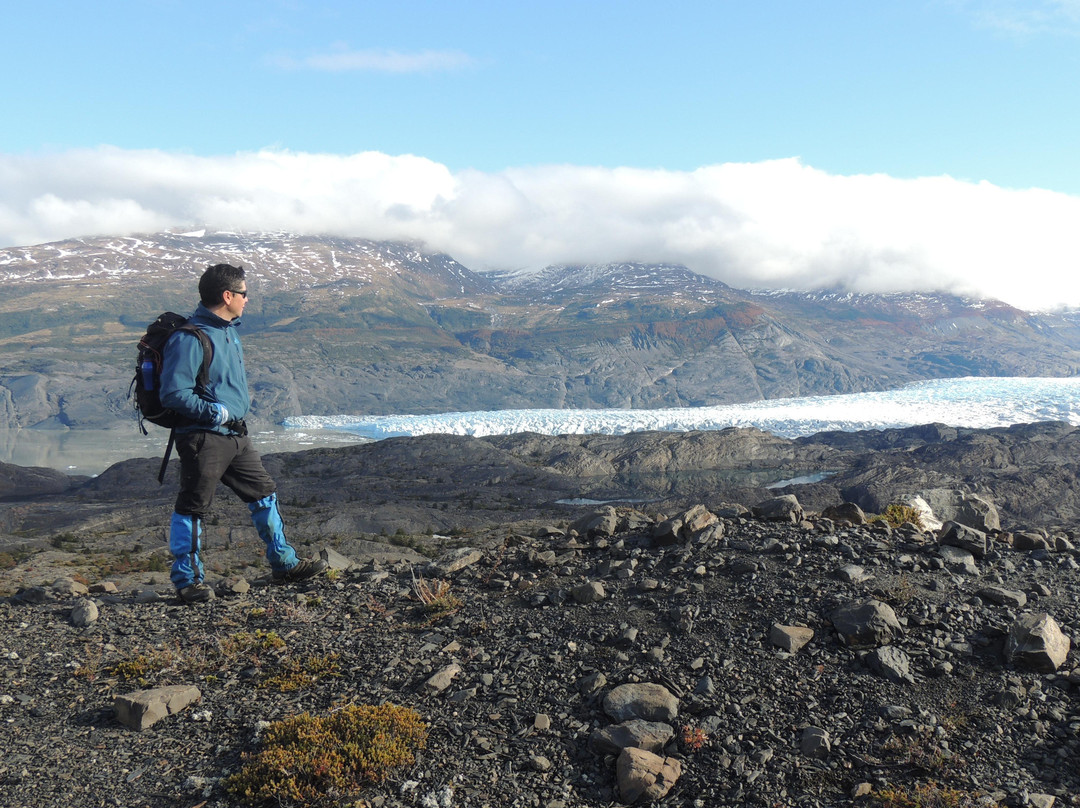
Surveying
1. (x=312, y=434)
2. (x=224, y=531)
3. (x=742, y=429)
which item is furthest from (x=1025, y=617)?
(x=312, y=434)

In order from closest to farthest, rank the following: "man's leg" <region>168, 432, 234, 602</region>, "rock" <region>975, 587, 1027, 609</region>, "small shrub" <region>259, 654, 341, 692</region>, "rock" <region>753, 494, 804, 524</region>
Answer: "small shrub" <region>259, 654, 341, 692</region>, "rock" <region>975, 587, 1027, 609</region>, "man's leg" <region>168, 432, 234, 602</region>, "rock" <region>753, 494, 804, 524</region>

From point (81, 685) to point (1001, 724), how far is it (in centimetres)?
563

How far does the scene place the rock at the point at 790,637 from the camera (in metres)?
4.75

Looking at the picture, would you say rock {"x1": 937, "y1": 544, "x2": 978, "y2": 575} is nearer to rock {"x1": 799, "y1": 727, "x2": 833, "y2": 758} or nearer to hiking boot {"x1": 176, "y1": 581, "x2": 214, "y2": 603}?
rock {"x1": 799, "y1": 727, "x2": 833, "y2": 758}

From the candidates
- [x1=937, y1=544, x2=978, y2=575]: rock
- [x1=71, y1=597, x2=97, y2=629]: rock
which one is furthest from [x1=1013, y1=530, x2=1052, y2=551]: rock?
[x1=71, y1=597, x2=97, y2=629]: rock

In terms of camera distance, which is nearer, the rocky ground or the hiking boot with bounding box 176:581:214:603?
the rocky ground

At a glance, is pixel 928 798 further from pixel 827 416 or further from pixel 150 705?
pixel 827 416

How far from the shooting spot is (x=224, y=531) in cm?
2558

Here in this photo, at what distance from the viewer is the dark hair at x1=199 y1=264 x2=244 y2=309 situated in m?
5.92

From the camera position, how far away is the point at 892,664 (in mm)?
4418

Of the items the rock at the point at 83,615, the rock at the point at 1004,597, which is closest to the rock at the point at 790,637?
Result: the rock at the point at 1004,597

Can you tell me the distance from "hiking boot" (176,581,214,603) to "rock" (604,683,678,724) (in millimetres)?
Answer: 3849

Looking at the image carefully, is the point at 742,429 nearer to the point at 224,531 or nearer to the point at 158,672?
the point at 224,531

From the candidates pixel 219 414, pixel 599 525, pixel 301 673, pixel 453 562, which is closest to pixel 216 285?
pixel 219 414
